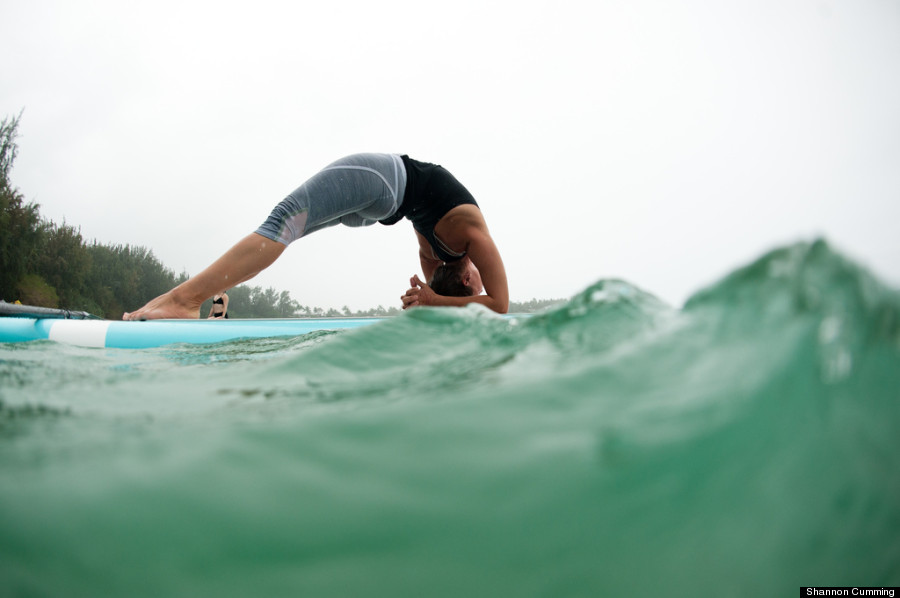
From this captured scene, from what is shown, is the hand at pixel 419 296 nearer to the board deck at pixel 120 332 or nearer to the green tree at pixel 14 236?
the board deck at pixel 120 332

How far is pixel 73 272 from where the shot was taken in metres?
14.6

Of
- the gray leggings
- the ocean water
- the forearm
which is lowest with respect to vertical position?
the ocean water

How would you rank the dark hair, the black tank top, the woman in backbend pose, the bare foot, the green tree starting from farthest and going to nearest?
1. the green tree
2. the dark hair
3. the black tank top
4. the bare foot
5. the woman in backbend pose

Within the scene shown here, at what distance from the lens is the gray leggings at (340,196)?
2.33m

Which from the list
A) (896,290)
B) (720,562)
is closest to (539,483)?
(720,562)

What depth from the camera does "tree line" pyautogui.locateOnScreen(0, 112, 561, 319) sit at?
39.5 feet

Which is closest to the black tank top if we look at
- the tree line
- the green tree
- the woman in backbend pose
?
the woman in backbend pose

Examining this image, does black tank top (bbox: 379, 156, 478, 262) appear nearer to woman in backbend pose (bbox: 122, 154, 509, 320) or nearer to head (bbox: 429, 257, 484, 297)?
woman in backbend pose (bbox: 122, 154, 509, 320)

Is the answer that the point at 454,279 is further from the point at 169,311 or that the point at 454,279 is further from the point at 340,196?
the point at 169,311

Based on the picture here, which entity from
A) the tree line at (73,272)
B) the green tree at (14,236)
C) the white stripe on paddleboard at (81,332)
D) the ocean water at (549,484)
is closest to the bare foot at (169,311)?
the white stripe on paddleboard at (81,332)

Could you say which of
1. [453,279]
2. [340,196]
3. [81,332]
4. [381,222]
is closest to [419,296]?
[453,279]

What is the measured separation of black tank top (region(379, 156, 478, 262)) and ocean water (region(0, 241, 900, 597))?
2249 mm

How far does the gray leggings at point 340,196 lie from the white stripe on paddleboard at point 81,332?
93 cm

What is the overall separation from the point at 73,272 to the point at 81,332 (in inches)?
608
